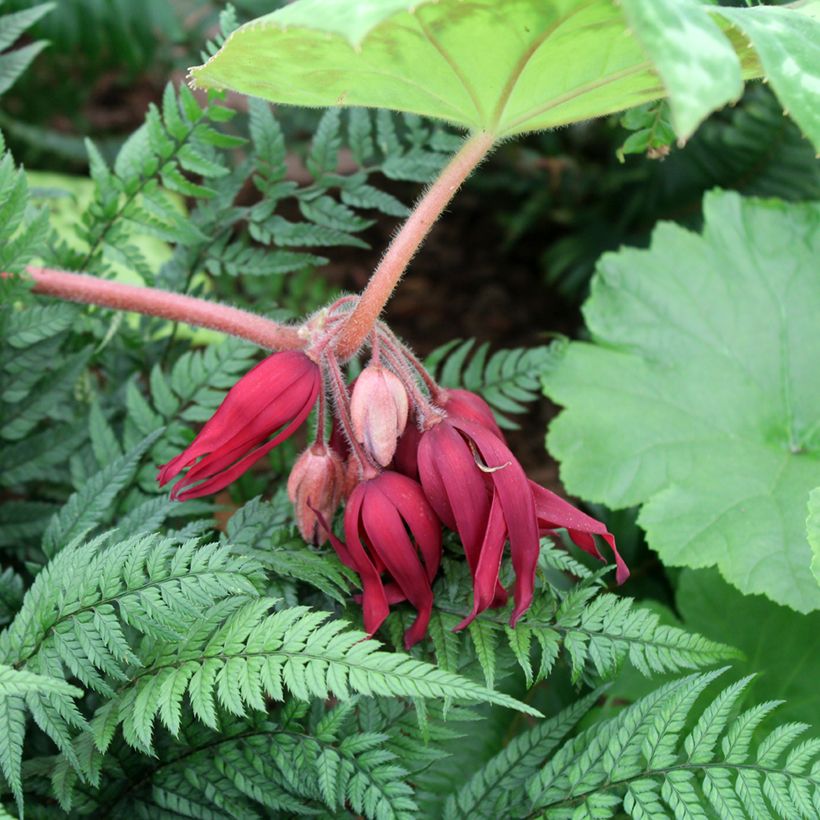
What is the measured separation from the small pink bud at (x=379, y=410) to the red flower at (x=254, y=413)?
0.22 ft

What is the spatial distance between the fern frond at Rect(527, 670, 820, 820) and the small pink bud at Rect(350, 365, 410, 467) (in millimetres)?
434

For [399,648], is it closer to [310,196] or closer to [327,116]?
[310,196]

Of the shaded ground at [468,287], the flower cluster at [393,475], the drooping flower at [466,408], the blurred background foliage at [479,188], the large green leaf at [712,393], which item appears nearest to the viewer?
the flower cluster at [393,475]

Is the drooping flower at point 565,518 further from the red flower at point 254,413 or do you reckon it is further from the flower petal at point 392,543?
the red flower at point 254,413

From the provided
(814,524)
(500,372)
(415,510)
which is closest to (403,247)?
(415,510)

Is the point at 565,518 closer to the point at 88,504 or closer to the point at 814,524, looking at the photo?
the point at 814,524

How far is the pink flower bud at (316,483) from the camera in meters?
1.19

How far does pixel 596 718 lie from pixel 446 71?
97cm

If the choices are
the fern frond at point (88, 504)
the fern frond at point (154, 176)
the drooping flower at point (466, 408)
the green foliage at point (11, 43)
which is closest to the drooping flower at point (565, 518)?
the drooping flower at point (466, 408)

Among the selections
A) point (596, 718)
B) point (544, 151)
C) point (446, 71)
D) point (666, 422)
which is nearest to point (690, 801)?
point (596, 718)

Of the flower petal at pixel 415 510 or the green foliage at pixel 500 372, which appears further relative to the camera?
the green foliage at pixel 500 372

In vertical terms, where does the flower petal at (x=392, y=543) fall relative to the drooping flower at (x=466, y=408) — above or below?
below

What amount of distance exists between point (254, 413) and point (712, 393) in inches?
33.3

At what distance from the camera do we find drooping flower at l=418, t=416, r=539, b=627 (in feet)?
3.54
